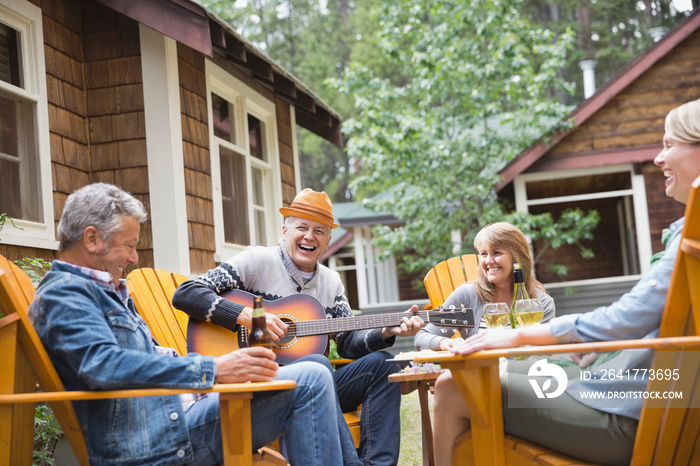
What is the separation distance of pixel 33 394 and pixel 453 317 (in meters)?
1.65

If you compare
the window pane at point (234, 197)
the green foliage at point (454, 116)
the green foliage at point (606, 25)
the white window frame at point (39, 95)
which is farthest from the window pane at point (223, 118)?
the green foliage at point (606, 25)

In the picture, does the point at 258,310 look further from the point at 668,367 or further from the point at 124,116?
the point at 124,116

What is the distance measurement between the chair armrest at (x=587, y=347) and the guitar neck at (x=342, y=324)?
1.09m

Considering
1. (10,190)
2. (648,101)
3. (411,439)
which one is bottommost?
(411,439)

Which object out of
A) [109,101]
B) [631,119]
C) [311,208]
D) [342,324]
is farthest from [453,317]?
[631,119]

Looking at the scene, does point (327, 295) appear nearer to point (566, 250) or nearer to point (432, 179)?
point (432, 179)

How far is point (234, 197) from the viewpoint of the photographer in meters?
6.68

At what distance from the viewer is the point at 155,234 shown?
201 inches

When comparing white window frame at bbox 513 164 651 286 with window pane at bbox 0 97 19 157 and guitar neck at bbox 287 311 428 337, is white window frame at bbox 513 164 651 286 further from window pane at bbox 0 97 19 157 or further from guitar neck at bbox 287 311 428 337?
guitar neck at bbox 287 311 428 337

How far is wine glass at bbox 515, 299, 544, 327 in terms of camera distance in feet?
7.75

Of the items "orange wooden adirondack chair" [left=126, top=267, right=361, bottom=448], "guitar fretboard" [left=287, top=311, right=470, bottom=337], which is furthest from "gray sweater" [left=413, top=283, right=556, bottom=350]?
"orange wooden adirondack chair" [left=126, top=267, right=361, bottom=448]

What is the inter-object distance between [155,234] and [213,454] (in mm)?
3234

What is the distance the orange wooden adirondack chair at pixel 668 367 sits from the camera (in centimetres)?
176

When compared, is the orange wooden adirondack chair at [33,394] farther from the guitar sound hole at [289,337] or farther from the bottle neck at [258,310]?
the guitar sound hole at [289,337]
